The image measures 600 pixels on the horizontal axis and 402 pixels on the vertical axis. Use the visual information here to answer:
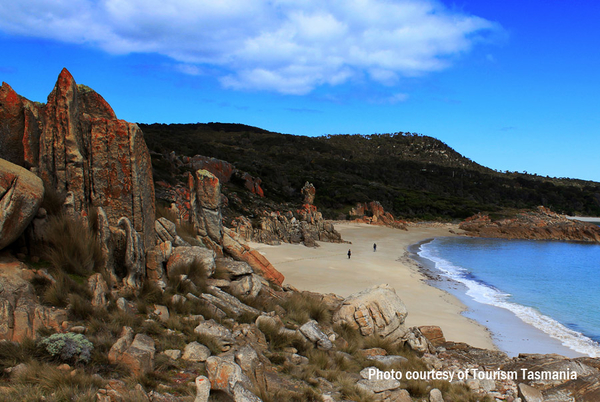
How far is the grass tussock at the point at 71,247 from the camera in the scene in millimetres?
6227

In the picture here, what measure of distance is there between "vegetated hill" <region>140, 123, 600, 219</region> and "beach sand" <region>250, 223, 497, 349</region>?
1891cm

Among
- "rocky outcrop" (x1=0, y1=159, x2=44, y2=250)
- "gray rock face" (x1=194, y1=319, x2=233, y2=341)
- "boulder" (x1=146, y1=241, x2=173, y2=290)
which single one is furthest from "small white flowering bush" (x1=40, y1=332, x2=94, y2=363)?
"boulder" (x1=146, y1=241, x2=173, y2=290)

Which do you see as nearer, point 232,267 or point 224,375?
point 224,375

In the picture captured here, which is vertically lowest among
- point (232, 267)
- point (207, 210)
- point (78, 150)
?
point (232, 267)

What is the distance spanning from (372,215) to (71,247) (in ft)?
191

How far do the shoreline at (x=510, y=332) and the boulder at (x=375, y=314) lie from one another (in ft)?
14.6

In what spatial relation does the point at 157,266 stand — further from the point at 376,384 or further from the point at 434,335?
the point at 434,335

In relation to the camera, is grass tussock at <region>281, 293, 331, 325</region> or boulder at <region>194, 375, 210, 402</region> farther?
grass tussock at <region>281, 293, 331, 325</region>

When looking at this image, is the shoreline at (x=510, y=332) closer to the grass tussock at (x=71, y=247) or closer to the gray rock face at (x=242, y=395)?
the gray rock face at (x=242, y=395)

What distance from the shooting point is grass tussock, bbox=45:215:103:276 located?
623cm

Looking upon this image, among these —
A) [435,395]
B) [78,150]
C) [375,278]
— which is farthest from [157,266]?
[375,278]

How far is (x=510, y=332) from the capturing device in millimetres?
13789

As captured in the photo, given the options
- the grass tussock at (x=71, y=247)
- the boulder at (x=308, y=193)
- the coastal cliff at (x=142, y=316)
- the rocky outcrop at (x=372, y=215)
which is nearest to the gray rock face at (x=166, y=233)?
the coastal cliff at (x=142, y=316)

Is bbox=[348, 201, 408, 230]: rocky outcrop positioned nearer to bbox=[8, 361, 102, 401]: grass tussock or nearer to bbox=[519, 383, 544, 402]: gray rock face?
bbox=[519, 383, 544, 402]: gray rock face
